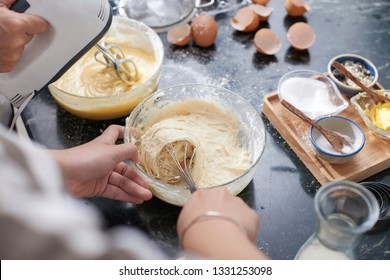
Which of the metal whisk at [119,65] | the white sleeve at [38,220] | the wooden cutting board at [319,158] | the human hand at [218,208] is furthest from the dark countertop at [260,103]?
the white sleeve at [38,220]

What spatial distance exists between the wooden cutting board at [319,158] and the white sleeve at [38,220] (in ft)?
2.43

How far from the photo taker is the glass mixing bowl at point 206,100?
0.95m

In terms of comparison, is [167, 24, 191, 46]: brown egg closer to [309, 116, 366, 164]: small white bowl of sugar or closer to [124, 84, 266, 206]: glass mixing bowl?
[124, 84, 266, 206]: glass mixing bowl

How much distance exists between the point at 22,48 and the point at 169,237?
57 centimetres

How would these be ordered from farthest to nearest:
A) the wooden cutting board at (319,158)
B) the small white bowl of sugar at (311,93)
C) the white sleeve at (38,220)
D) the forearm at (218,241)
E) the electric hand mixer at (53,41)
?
the small white bowl of sugar at (311,93), the wooden cutting board at (319,158), the electric hand mixer at (53,41), the forearm at (218,241), the white sleeve at (38,220)

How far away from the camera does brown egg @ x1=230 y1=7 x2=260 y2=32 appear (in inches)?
55.6

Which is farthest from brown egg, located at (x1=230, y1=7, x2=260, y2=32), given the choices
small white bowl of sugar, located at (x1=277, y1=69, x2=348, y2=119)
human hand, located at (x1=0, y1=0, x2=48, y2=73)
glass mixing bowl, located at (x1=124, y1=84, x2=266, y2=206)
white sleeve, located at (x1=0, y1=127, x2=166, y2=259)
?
white sleeve, located at (x1=0, y1=127, x2=166, y2=259)

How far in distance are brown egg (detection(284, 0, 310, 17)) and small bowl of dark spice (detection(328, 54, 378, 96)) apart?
285 mm

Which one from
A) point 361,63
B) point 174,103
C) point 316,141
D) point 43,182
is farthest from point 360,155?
point 43,182

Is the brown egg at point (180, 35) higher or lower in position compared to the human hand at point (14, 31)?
lower

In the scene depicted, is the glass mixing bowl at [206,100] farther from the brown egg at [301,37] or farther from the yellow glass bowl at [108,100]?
the brown egg at [301,37]

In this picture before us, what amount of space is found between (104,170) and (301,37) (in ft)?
2.77

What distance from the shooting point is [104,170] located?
0.87m

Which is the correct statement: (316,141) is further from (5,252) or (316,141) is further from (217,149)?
(5,252)
